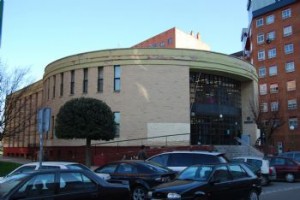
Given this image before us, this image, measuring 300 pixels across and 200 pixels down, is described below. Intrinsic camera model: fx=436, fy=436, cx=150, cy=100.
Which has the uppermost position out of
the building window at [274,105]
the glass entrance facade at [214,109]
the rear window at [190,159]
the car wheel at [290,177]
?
the building window at [274,105]

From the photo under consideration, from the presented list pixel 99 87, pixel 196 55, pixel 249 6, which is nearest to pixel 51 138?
pixel 99 87

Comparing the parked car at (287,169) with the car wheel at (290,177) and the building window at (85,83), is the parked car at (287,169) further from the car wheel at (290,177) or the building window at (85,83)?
the building window at (85,83)

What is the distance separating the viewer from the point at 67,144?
1480 inches

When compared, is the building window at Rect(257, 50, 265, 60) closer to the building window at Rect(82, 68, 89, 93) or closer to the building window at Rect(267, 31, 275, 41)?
the building window at Rect(267, 31, 275, 41)

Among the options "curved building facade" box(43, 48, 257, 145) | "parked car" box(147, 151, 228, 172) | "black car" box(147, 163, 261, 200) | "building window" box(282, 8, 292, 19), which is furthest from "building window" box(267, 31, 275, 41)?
"black car" box(147, 163, 261, 200)

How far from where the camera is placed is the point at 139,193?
50.2 feet

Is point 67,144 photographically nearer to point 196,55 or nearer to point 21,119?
point 21,119

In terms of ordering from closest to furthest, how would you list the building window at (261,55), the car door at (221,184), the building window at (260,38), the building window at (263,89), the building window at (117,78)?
the car door at (221,184), the building window at (117,78), the building window at (263,89), the building window at (261,55), the building window at (260,38)

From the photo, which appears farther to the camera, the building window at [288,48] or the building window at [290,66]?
the building window at [288,48]

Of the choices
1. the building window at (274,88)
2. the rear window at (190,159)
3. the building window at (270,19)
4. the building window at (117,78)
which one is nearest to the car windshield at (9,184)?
the rear window at (190,159)

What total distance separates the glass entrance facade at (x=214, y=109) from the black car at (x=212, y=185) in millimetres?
22729

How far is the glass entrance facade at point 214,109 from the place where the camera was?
37.5m

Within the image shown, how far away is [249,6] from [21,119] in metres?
60.5

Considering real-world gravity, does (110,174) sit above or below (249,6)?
below
